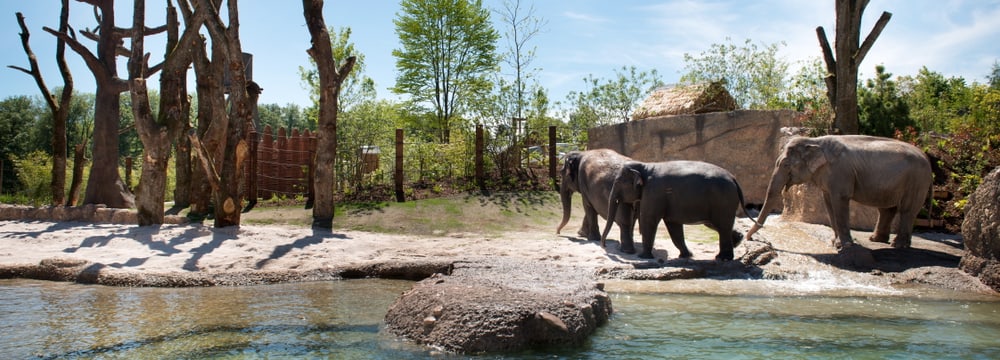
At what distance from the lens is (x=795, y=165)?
10125mm

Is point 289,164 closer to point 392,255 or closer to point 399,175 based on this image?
point 399,175

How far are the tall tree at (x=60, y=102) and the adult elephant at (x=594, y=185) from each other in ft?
41.7

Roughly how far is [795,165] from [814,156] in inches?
10.9

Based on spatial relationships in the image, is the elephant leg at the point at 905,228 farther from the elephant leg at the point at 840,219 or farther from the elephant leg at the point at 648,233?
the elephant leg at the point at 648,233

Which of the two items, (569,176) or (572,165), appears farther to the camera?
(569,176)

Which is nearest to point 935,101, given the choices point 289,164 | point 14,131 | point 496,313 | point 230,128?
point 289,164

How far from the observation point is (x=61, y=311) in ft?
23.2

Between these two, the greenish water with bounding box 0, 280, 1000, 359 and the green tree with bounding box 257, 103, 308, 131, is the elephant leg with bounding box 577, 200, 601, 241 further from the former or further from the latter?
the green tree with bounding box 257, 103, 308, 131

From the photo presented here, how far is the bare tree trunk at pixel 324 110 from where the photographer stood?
13.6 metres

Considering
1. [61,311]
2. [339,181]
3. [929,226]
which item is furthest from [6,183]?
[929,226]

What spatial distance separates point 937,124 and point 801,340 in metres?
17.0

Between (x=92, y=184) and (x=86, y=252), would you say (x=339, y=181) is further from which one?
(x=86, y=252)

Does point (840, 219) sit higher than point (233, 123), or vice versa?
point (233, 123)

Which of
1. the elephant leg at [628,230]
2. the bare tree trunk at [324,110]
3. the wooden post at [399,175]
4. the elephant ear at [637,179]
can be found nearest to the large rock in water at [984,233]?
the elephant ear at [637,179]
